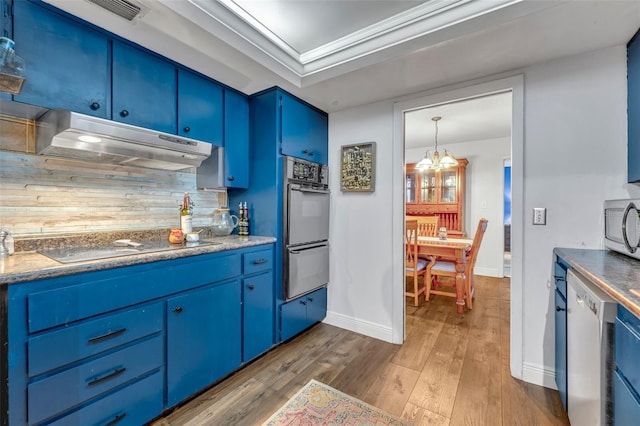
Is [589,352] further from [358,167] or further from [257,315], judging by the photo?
[358,167]

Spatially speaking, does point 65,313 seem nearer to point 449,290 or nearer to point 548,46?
point 548,46

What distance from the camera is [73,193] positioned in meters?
1.67

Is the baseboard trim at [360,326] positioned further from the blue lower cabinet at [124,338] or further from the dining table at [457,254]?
the dining table at [457,254]

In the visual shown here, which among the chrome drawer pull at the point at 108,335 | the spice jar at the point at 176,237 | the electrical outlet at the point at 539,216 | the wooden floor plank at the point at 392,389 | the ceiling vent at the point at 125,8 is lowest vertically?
the wooden floor plank at the point at 392,389

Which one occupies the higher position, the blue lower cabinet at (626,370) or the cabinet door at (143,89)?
the cabinet door at (143,89)

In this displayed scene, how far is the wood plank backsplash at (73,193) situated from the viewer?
1.47 meters

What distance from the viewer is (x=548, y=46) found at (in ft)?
5.38

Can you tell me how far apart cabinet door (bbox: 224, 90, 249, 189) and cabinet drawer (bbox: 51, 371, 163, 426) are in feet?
4.60

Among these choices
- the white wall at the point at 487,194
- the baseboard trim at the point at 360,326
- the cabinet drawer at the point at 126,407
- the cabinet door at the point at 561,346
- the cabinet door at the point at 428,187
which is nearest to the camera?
the cabinet drawer at the point at 126,407

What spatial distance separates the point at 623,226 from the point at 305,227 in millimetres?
1952

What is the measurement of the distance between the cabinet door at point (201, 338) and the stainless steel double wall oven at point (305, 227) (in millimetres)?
543

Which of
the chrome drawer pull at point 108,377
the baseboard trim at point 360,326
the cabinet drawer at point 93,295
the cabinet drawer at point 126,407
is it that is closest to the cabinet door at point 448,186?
the baseboard trim at point 360,326

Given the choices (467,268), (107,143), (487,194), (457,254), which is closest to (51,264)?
(107,143)

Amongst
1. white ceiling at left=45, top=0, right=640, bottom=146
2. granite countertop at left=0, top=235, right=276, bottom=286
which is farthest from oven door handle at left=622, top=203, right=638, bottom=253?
granite countertop at left=0, top=235, right=276, bottom=286
